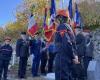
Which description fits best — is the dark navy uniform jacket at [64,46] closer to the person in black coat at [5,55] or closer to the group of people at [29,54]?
the group of people at [29,54]

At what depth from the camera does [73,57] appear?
392 inches

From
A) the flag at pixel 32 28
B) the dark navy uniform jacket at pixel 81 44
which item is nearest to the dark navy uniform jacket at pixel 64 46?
the dark navy uniform jacket at pixel 81 44

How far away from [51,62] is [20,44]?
1464 mm

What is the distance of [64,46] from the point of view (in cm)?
1005

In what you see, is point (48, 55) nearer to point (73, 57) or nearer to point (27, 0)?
point (73, 57)

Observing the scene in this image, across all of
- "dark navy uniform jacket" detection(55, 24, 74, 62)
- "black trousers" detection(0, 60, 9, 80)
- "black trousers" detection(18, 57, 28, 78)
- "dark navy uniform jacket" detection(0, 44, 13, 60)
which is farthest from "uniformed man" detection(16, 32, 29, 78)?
"dark navy uniform jacket" detection(55, 24, 74, 62)

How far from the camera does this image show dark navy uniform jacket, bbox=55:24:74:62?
10000 millimetres

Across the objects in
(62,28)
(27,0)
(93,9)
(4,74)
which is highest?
(27,0)

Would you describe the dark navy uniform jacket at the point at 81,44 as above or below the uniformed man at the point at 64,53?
above

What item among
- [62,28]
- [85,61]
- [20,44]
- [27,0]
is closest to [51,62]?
[20,44]

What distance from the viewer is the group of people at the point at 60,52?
10055 millimetres

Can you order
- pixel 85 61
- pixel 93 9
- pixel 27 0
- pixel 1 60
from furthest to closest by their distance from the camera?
1. pixel 27 0
2. pixel 93 9
3. pixel 1 60
4. pixel 85 61

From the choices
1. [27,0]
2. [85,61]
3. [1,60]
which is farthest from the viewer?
[27,0]

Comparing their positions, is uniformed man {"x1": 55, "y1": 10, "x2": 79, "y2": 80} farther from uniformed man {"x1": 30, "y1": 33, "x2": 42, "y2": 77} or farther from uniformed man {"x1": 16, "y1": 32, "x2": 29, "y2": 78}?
uniformed man {"x1": 30, "y1": 33, "x2": 42, "y2": 77}
